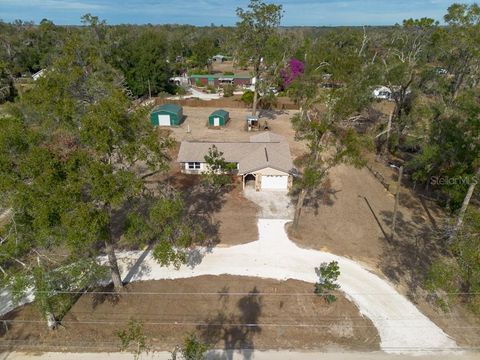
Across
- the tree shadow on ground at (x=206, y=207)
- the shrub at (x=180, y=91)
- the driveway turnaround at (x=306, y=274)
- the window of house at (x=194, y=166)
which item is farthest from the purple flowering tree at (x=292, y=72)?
the driveway turnaround at (x=306, y=274)

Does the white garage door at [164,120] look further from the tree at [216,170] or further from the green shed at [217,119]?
the tree at [216,170]

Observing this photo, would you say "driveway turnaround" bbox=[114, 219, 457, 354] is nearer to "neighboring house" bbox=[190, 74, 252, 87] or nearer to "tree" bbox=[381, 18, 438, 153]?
"tree" bbox=[381, 18, 438, 153]

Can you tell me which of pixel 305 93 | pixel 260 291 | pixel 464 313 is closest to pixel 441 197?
pixel 464 313

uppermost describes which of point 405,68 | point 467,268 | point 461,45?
point 461,45

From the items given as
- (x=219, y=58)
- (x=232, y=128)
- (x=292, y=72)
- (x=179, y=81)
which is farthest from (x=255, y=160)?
(x=219, y=58)

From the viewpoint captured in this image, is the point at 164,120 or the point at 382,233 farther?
the point at 164,120

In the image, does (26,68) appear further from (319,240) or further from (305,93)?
(319,240)

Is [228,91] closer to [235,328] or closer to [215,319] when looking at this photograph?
[215,319]
